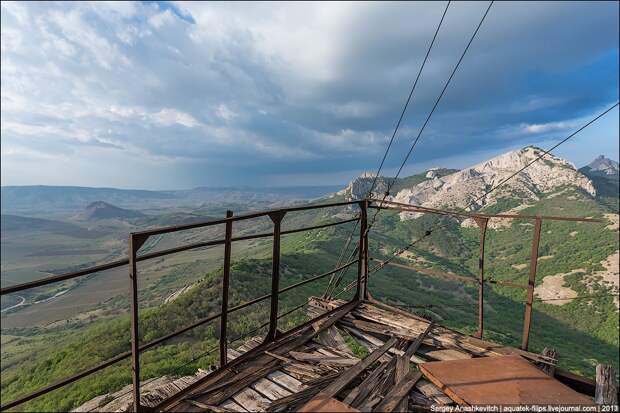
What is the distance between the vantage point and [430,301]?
79188mm

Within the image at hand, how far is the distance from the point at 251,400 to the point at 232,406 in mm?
237

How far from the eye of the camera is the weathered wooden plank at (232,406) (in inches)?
148

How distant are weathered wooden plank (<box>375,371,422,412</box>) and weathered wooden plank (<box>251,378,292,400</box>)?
120cm

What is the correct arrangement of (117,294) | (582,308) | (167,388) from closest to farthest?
(167,388) < (582,308) < (117,294)

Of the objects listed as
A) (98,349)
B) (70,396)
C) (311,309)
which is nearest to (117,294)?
(98,349)

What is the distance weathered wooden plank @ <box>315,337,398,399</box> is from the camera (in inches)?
150

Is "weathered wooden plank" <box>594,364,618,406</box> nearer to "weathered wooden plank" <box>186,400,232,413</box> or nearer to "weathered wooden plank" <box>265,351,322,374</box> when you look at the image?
"weathered wooden plank" <box>265,351,322,374</box>

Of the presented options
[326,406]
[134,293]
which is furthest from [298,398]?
[134,293]

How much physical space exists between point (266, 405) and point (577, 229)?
6265 inches

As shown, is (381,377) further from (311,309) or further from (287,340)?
(311,309)

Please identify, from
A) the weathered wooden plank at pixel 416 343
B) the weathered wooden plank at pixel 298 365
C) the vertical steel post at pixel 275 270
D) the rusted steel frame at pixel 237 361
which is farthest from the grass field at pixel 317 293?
the vertical steel post at pixel 275 270

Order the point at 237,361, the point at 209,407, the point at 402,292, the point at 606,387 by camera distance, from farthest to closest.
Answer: the point at 402,292 → the point at 237,361 → the point at 606,387 → the point at 209,407

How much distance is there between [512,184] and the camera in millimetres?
158500

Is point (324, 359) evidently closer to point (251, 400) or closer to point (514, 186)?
point (251, 400)
